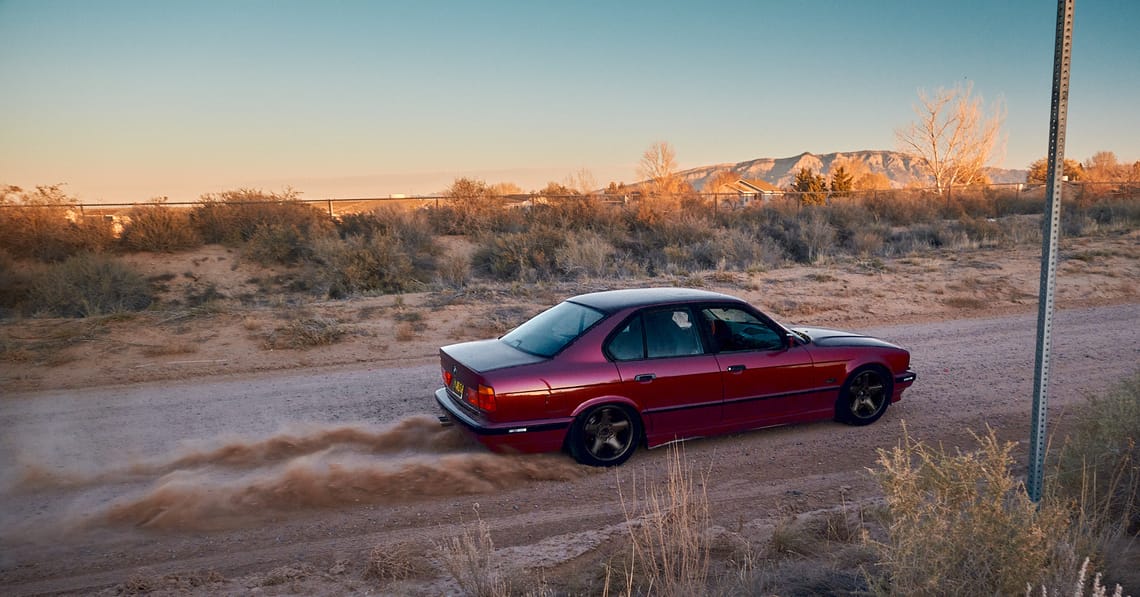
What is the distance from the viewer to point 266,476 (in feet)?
17.8

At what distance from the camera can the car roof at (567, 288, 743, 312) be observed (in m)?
6.04

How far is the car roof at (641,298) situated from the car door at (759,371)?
152mm

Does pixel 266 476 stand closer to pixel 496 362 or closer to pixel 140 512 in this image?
pixel 140 512

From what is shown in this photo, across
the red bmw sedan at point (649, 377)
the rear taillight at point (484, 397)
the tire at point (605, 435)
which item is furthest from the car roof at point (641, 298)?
the rear taillight at point (484, 397)

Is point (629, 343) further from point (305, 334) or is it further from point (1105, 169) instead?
point (1105, 169)

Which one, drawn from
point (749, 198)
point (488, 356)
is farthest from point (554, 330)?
point (749, 198)

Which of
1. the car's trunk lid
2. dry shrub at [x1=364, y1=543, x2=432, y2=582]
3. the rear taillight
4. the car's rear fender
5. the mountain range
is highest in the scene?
the mountain range

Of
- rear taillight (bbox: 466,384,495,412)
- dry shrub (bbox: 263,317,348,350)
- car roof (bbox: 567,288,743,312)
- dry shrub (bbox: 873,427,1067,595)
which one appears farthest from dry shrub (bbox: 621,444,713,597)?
dry shrub (bbox: 263,317,348,350)

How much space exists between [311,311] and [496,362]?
827 centimetres

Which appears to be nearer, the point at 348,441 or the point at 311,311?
the point at 348,441

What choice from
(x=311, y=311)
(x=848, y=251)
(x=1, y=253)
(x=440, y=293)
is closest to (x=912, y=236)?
(x=848, y=251)

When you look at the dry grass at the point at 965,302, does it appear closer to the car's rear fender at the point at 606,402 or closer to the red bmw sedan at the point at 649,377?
the red bmw sedan at the point at 649,377

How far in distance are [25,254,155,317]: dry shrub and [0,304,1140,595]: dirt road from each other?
33.2 ft

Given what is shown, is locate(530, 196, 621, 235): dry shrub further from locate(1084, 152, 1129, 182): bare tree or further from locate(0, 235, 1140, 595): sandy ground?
locate(1084, 152, 1129, 182): bare tree
